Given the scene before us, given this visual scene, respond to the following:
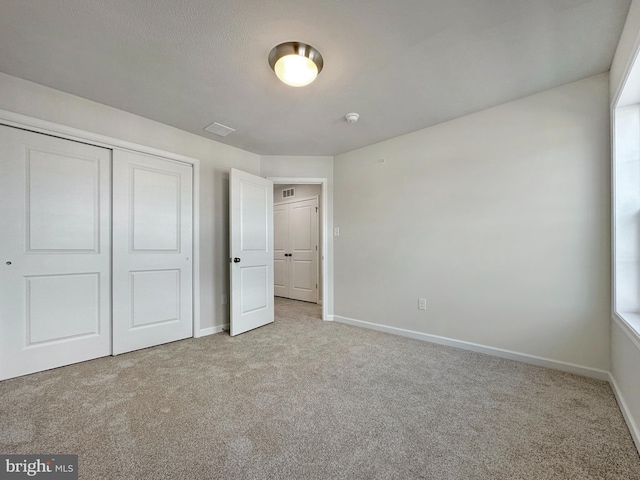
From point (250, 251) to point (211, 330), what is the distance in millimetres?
1078

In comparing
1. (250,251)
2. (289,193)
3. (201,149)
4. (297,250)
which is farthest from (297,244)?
(201,149)

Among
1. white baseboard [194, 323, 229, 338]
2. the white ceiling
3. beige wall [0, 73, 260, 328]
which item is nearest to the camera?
the white ceiling

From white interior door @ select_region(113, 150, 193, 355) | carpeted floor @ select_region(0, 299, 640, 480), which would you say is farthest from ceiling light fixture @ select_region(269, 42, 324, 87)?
carpeted floor @ select_region(0, 299, 640, 480)

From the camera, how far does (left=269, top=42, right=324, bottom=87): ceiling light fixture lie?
178 centimetres

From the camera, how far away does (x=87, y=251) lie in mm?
2500

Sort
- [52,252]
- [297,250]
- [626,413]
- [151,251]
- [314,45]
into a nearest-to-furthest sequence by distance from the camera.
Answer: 1. [626,413]
2. [314,45]
3. [52,252]
4. [151,251]
5. [297,250]

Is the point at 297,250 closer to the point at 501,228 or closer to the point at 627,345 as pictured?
the point at 501,228

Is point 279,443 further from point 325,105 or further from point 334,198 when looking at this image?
point 334,198

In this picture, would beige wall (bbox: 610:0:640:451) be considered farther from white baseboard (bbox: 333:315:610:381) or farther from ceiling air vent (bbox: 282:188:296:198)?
ceiling air vent (bbox: 282:188:296:198)

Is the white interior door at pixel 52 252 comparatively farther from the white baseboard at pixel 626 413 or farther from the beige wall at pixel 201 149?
the white baseboard at pixel 626 413

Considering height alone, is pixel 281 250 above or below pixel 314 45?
below

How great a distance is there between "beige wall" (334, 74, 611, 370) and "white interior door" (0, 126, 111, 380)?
287 cm

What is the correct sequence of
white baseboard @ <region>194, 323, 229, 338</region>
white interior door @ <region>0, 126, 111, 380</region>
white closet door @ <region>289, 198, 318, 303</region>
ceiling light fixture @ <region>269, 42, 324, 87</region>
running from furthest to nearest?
white closet door @ <region>289, 198, 318, 303</region>, white baseboard @ <region>194, 323, 229, 338</region>, white interior door @ <region>0, 126, 111, 380</region>, ceiling light fixture @ <region>269, 42, 324, 87</region>

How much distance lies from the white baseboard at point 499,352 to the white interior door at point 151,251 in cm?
230
